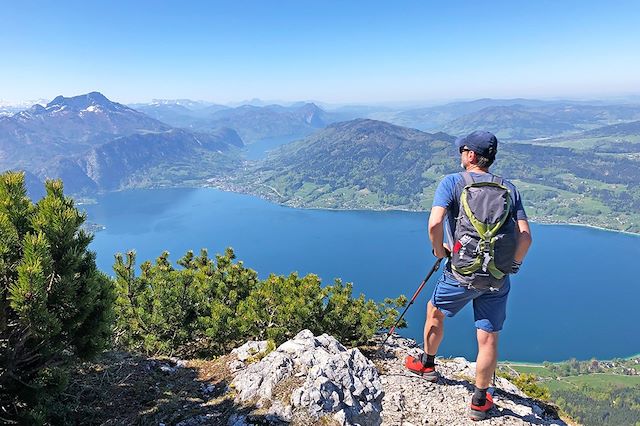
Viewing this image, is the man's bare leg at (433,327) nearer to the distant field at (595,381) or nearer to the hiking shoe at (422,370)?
the hiking shoe at (422,370)

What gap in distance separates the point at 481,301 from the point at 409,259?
90.6m

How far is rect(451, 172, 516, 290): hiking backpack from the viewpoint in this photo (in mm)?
3201

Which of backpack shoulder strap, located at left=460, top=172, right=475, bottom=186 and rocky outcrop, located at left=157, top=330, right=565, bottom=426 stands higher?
backpack shoulder strap, located at left=460, top=172, right=475, bottom=186

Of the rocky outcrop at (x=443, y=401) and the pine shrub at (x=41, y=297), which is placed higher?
the pine shrub at (x=41, y=297)

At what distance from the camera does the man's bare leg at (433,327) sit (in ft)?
12.9

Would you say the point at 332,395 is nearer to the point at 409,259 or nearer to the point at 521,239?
the point at 521,239

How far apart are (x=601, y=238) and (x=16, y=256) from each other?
13917 centimetres

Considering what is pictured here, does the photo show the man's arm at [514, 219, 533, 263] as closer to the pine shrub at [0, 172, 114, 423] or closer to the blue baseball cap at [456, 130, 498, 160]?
the blue baseball cap at [456, 130, 498, 160]

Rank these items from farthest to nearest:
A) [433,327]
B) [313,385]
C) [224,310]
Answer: [224,310] < [433,327] < [313,385]

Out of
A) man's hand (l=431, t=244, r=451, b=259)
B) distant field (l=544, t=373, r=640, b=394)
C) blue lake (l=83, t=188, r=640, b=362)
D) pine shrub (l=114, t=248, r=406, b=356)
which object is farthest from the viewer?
blue lake (l=83, t=188, r=640, b=362)

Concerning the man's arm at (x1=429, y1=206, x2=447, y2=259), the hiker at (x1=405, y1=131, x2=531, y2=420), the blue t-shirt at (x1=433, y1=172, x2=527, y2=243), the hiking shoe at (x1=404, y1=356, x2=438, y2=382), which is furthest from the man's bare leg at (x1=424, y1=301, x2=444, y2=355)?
the blue t-shirt at (x1=433, y1=172, x2=527, y2=243)

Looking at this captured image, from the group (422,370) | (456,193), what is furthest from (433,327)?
(456,193)

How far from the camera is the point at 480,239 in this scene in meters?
3.23

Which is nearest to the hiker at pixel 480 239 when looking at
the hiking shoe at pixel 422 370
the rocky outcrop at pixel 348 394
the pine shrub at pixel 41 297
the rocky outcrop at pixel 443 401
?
the rocky outcrop at pixel 443 401
